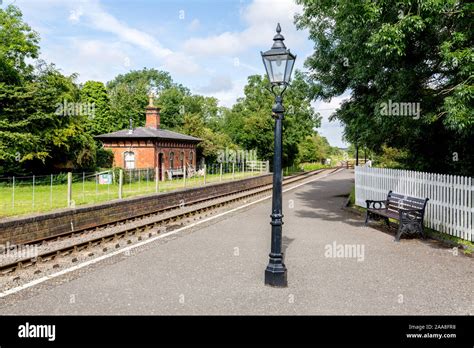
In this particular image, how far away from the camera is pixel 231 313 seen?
5777 mm

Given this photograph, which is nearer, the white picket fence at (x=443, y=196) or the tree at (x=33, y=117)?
the white picket fence at (x=443, y=196)

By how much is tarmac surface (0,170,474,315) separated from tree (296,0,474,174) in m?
3.24

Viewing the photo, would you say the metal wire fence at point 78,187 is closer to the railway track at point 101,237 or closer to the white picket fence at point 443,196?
the railway track at point 101,237

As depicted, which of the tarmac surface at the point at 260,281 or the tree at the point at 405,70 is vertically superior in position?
the tree at the point at 405,70

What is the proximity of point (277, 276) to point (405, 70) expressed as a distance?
6882 millimetres

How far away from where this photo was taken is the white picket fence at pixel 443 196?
33.1 ft

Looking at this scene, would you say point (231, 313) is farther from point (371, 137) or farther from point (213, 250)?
point (371, 137)

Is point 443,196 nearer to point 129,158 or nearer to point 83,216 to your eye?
point 83,216

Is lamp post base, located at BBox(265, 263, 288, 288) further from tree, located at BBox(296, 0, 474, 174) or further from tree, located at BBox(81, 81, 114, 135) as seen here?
tree, located at BBox(81, 81, 114, 135)

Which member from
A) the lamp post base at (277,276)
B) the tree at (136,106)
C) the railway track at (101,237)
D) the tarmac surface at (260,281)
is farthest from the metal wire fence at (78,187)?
the tree at (136,106)

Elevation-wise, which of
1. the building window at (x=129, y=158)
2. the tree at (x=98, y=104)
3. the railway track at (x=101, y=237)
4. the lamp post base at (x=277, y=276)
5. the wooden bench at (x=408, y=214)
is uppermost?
the tree at (x=98, y=104)

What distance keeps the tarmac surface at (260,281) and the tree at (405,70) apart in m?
3.24

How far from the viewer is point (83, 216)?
12.8 m
